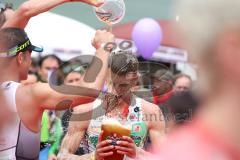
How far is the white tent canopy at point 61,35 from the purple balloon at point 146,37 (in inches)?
71.1

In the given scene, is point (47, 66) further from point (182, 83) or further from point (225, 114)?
point (225, 114)

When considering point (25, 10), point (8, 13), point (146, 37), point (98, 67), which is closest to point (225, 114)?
point (98, 67)

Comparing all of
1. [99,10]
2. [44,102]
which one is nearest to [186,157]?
[44,102]

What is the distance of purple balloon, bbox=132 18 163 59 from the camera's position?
778 centimetres

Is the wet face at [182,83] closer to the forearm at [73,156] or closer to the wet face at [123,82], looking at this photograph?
the wet face at [123,82]

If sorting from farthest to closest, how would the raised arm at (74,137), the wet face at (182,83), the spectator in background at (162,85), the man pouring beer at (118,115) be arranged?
the wet face at (182,83) < the spectator in background at (162,85) < the raised arm at (74,137) < the man pouring beer at (118,115)

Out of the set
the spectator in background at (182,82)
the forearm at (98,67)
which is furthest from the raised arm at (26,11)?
the spectator in background at (182,82)

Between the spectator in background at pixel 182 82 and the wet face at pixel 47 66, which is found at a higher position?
the wet face at pixel 47 66

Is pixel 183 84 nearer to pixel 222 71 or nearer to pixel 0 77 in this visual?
pixel 0 77

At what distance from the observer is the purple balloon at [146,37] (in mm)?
7781

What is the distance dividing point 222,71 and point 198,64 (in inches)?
2.3

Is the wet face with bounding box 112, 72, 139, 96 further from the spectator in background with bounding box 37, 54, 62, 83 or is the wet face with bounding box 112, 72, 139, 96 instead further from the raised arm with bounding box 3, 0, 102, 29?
the spectator in background with bounding box 37, 54, 62, 83

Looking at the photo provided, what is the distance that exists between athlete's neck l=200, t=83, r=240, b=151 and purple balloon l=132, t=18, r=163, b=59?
21.5ft

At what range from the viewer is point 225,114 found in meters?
1.16
